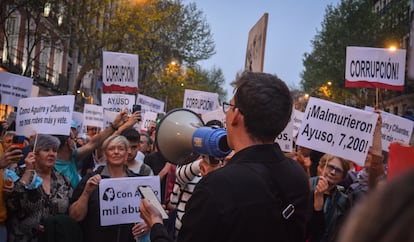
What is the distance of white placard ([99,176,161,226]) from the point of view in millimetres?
4359

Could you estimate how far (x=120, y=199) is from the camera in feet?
14.4

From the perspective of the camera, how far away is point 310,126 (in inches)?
201

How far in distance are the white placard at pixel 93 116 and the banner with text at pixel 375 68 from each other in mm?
6803

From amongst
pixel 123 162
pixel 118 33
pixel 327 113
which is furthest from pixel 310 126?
pixel 118 33

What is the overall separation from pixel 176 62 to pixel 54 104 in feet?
100

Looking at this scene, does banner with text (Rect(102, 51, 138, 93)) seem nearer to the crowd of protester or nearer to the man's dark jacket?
the crowd of protester

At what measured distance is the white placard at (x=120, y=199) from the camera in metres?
4.36

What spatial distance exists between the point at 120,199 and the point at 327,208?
1.74 metres

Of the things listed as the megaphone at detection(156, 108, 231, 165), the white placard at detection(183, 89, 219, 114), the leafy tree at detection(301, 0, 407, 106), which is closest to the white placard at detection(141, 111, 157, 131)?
the white placard at detection(183, 89, 219, 114)

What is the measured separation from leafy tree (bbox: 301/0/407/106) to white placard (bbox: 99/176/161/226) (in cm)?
3434

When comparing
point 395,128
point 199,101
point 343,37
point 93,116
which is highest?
point 343,37

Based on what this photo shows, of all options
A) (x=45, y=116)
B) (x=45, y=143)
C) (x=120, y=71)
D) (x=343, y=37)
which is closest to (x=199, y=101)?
(x=120, y=71)

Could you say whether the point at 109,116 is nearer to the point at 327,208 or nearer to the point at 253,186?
the point at 327,208

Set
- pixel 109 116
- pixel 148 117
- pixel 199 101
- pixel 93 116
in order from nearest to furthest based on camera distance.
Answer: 1. pixel 109 116
2. pixel 199 101
3. pixel 93 116
4. pixel 148 117
